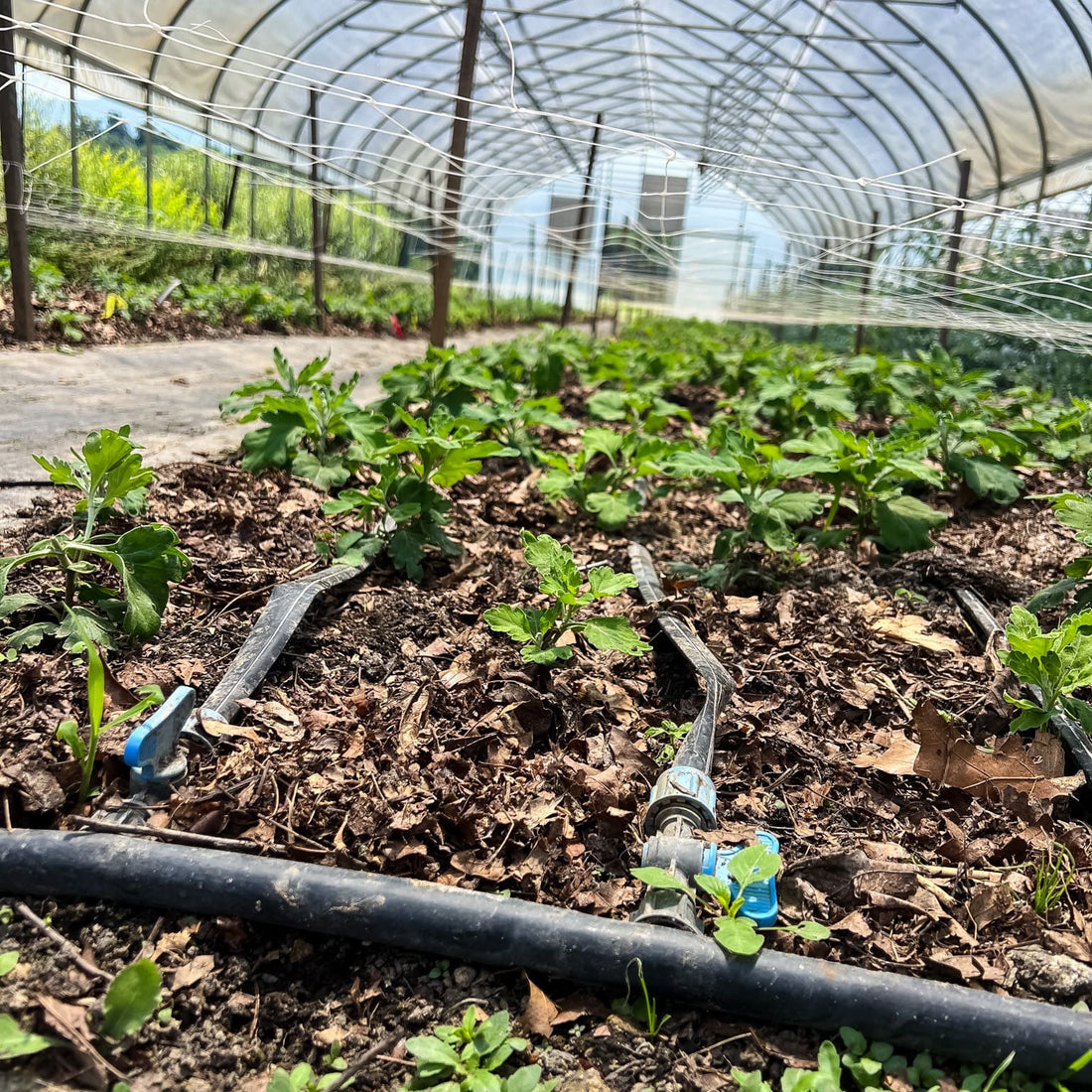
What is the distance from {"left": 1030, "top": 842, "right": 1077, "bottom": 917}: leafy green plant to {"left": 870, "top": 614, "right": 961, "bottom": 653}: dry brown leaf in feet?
2.62

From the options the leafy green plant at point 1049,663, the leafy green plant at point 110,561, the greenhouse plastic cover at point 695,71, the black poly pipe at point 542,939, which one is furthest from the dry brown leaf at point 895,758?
the greenhouse plastic cover at point 695,71

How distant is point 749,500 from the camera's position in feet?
8.96

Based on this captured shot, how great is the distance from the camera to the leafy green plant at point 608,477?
3.05 m

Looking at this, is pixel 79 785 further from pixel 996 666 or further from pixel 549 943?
pixel 996 666

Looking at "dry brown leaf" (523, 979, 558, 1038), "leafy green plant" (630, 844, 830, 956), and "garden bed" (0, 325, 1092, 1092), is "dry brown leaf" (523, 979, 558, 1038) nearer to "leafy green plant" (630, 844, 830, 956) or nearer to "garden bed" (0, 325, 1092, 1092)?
"garden bed" (0, 325, 1092, 1092)

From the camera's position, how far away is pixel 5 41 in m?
5.00

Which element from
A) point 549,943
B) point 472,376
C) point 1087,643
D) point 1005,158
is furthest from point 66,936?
point 1005,158

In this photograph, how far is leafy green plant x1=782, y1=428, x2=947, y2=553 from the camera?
291 centimetres

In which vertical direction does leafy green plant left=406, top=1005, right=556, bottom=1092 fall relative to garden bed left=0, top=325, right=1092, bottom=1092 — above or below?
below

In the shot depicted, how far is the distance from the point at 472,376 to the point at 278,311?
727cm

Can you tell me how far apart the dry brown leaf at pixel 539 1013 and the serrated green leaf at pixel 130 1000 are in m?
0.53

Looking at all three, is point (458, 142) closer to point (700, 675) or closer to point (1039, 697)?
point (700, 675)

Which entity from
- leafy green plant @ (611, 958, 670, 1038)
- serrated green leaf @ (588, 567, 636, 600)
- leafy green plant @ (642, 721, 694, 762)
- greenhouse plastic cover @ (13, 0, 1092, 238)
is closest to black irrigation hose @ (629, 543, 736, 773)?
leafy green plant @ (642, 721, 694, 762)

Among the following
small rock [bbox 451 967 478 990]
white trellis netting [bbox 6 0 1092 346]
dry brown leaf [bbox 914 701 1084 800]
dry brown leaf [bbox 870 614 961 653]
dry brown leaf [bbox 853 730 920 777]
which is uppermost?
white trellis netting [bbox 6 0 1092 346]
